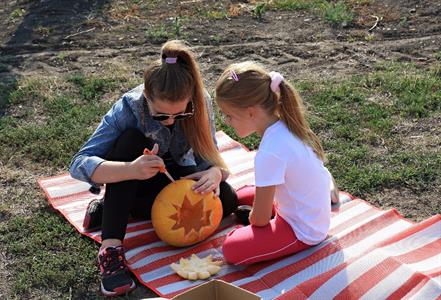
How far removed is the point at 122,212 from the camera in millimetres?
3316

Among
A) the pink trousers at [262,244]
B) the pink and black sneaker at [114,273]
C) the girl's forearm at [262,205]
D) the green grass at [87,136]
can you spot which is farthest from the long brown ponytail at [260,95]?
the green grass at [87,136]

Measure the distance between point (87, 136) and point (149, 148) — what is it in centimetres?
148

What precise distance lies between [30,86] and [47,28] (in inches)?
63.7

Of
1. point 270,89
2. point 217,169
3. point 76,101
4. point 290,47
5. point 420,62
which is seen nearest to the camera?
point 270,89

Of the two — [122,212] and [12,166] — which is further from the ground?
[122,212]

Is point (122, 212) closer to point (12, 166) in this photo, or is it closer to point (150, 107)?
point (150, 107)

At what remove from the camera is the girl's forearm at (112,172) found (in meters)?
3.21

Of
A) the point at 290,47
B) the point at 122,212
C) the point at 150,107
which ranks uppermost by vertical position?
the point at 150,107

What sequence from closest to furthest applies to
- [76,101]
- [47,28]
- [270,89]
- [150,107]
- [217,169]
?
[270,89]
[150,107]
[217,169]
[76,101]
[47,28]

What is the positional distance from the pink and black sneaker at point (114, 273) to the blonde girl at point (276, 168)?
1.64 feet

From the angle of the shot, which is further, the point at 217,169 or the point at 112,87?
the point at 112,87

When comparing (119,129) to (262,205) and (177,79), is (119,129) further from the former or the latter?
(262,205)

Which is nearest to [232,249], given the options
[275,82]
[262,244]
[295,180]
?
[262,244]

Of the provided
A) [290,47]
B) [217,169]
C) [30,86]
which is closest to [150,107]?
[217,169]
